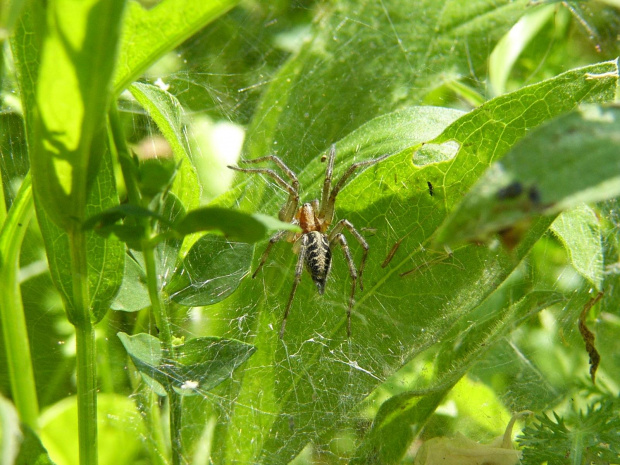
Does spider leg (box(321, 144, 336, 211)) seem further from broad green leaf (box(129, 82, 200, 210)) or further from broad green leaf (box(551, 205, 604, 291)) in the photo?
broad green leaf (box(551, 205, 604, 291))

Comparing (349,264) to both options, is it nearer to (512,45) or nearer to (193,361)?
(193,361)

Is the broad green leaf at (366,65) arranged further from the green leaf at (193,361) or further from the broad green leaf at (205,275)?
the green leaf at (193,361)

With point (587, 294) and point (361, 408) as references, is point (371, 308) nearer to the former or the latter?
point (361, 408)

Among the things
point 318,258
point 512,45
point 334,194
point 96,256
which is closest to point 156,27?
point 96,256

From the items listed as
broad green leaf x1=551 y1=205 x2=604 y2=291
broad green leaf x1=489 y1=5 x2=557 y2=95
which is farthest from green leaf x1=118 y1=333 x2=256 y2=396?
broad green leaf x1=489 y1=5 x2=557 y2=95

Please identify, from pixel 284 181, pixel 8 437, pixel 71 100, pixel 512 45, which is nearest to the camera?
pixel 71 100

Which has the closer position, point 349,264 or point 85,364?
point 85,364

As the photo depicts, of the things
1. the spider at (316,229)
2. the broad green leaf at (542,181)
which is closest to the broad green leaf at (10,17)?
the broad green leaf at (542,181)
